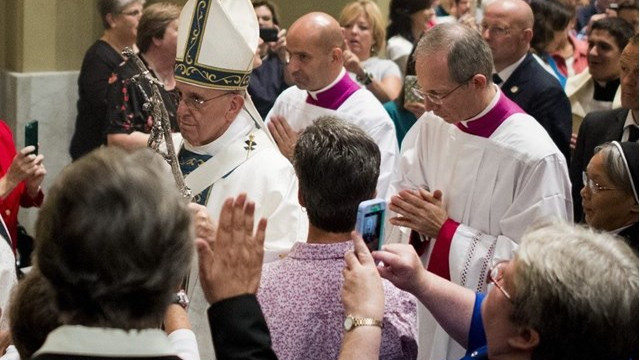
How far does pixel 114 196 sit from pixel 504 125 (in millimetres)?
2210

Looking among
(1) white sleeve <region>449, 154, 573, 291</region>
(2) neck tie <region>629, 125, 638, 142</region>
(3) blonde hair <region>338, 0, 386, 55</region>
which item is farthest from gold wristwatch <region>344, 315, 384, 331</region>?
(3) blonde hair <region>338, 0, 386, 55</region>

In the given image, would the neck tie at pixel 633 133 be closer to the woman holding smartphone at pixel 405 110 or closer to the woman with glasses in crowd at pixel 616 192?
the woman with glasses in crowd at pixel 616 192

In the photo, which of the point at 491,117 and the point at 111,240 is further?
the point at 491,117

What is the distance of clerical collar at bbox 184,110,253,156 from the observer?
356 cm

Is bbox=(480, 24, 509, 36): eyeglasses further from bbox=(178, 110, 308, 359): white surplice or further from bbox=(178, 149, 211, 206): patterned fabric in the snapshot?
bbox=(178, 149, 211, 206): patterned fabric

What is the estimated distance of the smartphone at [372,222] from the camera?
7.30 feet

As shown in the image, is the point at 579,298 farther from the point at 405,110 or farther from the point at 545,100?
the point at 405,110

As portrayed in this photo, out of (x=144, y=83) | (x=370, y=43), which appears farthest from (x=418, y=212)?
(x=370, y=43)

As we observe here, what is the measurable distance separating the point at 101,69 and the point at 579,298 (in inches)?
164

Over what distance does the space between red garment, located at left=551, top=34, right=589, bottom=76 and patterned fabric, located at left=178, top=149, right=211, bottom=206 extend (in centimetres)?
338

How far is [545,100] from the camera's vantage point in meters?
4.71

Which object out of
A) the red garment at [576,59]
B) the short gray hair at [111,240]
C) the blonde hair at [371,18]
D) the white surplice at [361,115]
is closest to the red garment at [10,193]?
the white surplice at [361,115]

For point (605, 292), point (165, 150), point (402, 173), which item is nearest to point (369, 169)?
point (605, 292)

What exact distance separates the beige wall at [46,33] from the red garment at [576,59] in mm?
2864
